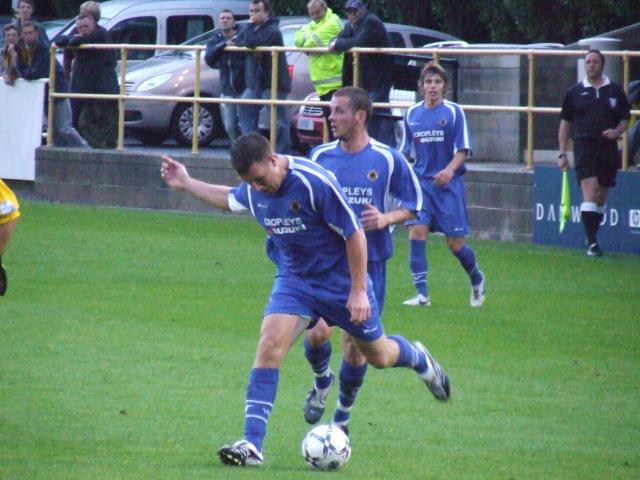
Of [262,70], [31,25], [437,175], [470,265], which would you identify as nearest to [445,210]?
[437,175]

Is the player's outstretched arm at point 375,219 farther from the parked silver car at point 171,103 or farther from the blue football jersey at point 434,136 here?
the parked silver car at point 171,103

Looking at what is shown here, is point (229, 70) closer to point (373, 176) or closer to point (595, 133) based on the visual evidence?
point (595, 133)

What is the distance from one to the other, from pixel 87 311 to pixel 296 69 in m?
8.96

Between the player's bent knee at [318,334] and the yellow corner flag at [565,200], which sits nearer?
the player's bent knee at [318,334]

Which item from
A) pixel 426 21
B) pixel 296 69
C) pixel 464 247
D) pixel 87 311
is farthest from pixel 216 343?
pixel 426 21

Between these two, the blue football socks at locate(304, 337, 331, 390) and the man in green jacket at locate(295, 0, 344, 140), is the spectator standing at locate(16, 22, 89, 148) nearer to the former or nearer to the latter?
the man in green jacket at locate(295, 0, 344, 140)

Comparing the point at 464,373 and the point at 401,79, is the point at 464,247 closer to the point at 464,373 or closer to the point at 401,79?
the point at 464,373

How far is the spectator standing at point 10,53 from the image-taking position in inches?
866

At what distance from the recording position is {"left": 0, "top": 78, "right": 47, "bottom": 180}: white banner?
22.1 meters

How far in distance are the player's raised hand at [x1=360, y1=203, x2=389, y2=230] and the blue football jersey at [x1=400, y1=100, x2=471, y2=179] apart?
4666 millimetres

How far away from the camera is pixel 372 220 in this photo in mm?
8406

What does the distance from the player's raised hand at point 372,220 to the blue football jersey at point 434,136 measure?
15.3 feet

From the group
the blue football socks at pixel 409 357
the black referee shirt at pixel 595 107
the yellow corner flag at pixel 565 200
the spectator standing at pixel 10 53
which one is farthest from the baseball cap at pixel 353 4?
the blue football socks at pixel 409 357

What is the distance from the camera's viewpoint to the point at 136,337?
448 inches
